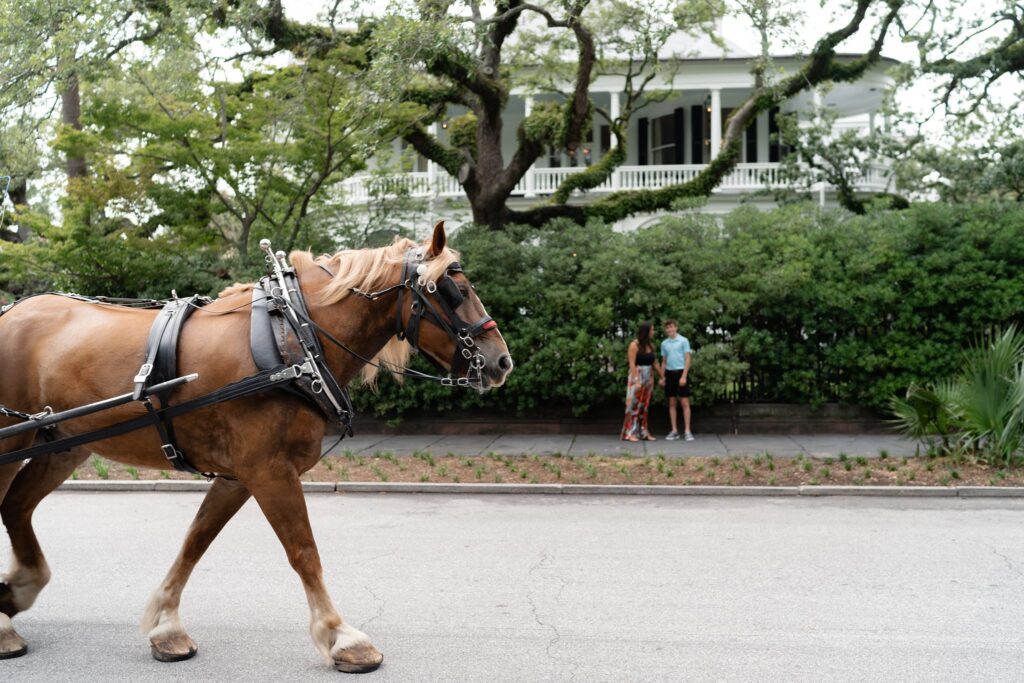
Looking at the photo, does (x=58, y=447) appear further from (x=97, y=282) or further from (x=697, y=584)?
(x=97, y=282)

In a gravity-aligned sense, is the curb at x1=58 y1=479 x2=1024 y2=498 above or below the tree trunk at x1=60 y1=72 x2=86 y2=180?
below

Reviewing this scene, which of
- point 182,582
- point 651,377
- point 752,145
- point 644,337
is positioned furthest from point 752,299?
point 752,145

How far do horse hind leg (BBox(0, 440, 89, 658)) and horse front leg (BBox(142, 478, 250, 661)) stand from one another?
829mm

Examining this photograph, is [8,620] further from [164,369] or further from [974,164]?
[974,164]

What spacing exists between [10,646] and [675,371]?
10.7 m

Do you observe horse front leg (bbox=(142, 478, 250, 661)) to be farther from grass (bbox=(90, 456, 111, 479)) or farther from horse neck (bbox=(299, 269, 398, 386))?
grass (bbox=(90, 456, 111, 479))

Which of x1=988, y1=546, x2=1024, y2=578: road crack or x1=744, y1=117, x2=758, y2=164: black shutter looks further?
x1=744, y1=117, x2=758, y2=164: black shutter

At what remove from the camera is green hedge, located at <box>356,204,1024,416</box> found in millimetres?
14898

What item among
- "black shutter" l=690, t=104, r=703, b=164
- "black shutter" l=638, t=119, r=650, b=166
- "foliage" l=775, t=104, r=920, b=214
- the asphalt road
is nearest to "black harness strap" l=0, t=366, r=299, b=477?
the asphalt road

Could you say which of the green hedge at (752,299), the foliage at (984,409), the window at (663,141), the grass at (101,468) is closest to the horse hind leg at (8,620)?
the grass at (101,468)

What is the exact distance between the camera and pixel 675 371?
14.4m

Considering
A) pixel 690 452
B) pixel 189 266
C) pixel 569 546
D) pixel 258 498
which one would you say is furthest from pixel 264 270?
pixel 258 498

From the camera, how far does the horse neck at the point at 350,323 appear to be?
4941 mm

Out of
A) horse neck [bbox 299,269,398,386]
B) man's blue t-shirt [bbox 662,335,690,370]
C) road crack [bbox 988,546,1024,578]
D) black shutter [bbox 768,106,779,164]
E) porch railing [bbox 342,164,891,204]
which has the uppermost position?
black shutter [bbox 768,106,779,164]
